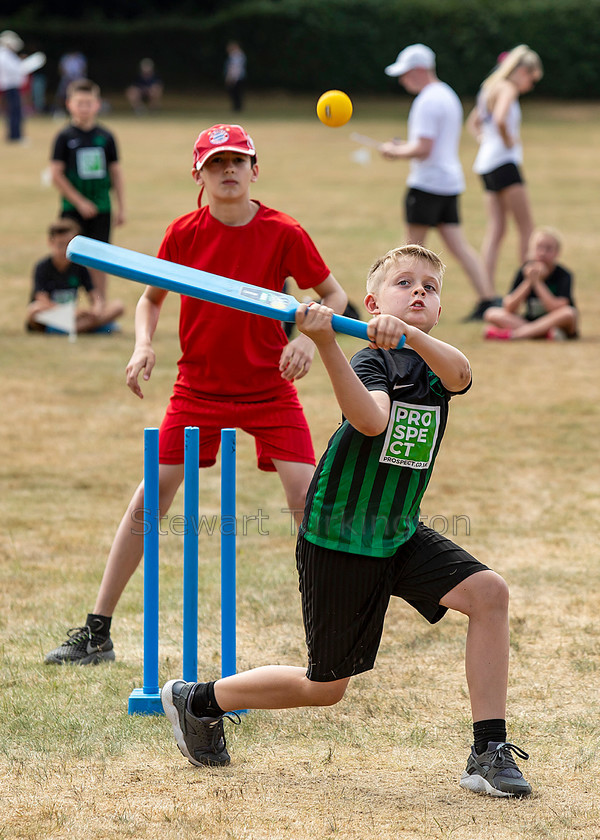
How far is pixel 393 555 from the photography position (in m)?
3.51

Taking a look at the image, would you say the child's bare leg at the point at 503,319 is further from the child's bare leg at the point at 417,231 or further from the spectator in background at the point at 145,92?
the spectator in background at the point at 145,92

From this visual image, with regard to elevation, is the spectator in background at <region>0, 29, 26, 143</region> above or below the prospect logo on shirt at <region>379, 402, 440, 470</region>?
above

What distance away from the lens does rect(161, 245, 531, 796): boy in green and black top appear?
346 cm

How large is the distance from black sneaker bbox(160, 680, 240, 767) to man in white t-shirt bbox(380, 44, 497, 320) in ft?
24.2

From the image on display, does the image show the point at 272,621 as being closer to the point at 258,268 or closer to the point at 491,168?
the point at 258,268

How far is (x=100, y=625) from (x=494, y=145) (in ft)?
25.9

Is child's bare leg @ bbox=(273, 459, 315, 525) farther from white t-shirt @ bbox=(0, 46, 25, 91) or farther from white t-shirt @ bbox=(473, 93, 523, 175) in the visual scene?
white t-shirt @ bbox=(0, 46, 25, 91)

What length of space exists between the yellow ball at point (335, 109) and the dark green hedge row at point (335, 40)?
117ft

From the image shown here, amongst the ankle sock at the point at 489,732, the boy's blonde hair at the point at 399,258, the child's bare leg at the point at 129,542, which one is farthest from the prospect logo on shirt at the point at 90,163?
the ankle sock at the point at 489,732

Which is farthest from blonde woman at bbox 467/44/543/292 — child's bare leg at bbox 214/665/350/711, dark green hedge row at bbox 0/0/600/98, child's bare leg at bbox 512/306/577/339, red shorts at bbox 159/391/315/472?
dark green hedge row at bbox 0/0/600/98

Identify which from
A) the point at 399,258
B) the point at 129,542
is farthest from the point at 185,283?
the point at 129,542

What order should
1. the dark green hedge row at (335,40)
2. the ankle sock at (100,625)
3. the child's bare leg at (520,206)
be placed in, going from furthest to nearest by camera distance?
the dark green hedge row at (335,40) → the child's bare leg at (520,206) → the ankle sock at (100,625)

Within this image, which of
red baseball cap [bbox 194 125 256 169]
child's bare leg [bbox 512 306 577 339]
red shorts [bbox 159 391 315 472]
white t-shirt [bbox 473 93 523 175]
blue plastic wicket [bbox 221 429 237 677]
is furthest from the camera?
white t-shirt [bbox 473 93 523 175]

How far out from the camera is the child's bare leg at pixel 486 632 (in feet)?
11.4
